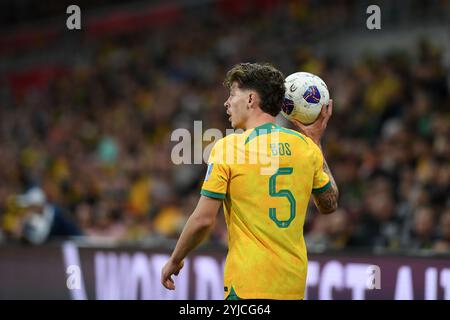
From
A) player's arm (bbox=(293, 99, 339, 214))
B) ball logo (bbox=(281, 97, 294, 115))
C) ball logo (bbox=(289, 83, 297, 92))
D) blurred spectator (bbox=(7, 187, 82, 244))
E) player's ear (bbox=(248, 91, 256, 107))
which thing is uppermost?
ball logo (bbox=(289, 83, 297, 92))

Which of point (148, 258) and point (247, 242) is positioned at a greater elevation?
point (247, 242)

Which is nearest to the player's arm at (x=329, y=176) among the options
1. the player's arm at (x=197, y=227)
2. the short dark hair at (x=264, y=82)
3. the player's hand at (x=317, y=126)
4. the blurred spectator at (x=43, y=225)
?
the player's hand at (x=317, y=126)

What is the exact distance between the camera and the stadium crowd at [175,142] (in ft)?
32.7

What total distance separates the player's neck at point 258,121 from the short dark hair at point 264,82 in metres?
0.03

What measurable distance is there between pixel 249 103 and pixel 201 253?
4.16 meters

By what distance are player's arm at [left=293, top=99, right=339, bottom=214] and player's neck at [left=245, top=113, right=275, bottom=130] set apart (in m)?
0.40

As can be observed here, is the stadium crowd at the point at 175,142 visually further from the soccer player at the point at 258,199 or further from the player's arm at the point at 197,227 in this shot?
the player's arm at the point at 197,227

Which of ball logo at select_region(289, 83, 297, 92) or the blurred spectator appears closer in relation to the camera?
ball logo at select_region(289, 83, 297, 92)

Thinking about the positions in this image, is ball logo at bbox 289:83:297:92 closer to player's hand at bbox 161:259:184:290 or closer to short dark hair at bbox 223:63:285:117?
short dark hair at bbox 223:63:285:117

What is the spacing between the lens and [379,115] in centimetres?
1198

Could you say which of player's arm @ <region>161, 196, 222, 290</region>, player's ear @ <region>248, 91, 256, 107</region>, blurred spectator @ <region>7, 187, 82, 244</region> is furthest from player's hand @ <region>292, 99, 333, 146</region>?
blurred spectator @ <region>7, 187, 82, 244</region>

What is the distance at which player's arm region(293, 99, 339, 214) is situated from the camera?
16.4 ft
